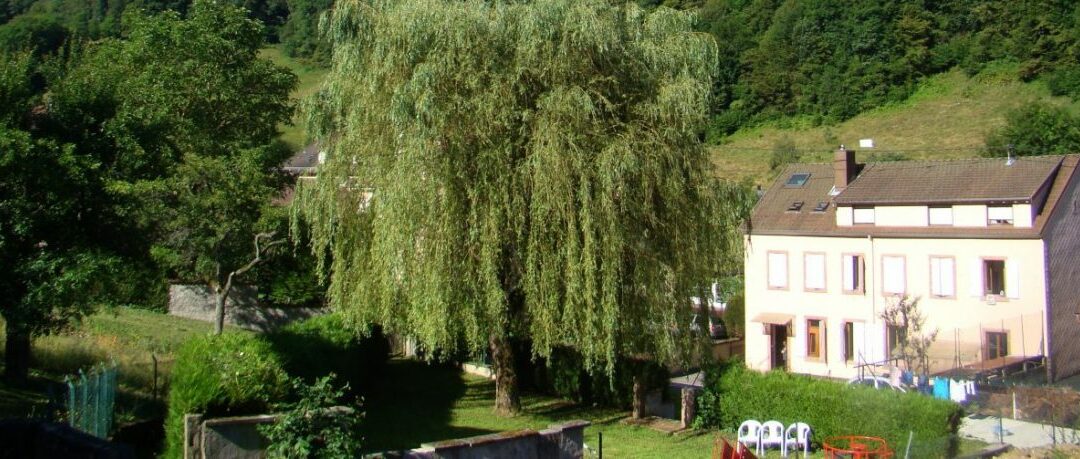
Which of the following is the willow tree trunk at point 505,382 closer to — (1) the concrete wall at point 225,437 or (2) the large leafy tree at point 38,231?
(2) the large leafy tree at point 38,231

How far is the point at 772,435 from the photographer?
49.1 feet

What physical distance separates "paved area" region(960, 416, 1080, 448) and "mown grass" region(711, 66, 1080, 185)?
43373 millimetres

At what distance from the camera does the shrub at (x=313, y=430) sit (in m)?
8.40

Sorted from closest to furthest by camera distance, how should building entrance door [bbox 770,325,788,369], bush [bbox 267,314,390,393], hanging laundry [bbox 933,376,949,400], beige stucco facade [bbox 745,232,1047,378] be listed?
bush [bbox 267,314,390,393], hanging laundry [bbox 933,376,949,400], beige stucco facade [bbox 745,232,1047,378], building entrance door [bbox 770,325,788,369]

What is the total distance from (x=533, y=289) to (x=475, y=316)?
1118 mm

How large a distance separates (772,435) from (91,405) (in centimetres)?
1042

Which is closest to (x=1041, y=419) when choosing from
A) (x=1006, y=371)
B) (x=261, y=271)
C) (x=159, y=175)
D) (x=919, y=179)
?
(x=1006, y=371)

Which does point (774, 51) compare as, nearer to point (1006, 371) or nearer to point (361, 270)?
point (1006, 371)

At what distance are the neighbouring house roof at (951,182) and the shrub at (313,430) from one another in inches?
947

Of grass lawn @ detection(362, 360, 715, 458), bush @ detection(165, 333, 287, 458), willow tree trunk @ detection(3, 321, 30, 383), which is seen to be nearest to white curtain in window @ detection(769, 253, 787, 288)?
grass lawn @ detection(362, 360, 715, 458)

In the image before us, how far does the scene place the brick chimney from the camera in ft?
104

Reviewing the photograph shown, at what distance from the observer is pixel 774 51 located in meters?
91.1

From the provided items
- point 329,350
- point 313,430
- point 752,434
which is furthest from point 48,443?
point 752,434

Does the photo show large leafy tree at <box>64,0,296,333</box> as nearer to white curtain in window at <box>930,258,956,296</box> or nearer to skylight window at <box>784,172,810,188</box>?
skylight window at <box>784,172,810,188</box>
